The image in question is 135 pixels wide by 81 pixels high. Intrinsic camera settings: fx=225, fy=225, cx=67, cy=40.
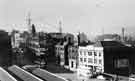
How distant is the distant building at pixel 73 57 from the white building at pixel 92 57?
3.58 meters

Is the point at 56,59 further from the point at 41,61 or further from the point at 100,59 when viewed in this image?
the point at 100,59

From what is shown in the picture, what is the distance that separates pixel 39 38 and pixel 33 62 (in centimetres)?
1027

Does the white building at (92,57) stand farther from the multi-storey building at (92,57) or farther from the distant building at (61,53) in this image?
the distant building at (61,53)

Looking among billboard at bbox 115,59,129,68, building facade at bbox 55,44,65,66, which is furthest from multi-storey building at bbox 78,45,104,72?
building facade at bbox 55,44,65,66

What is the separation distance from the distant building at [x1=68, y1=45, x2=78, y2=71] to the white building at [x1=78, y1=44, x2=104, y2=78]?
3578 mm

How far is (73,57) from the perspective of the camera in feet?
249

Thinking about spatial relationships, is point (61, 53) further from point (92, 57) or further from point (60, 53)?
point (92, 57)

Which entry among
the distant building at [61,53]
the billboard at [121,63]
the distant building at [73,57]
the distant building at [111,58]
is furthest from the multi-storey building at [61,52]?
the billboard at [121,63]

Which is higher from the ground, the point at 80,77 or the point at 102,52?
the point at 102,52

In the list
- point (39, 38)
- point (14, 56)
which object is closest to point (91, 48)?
point (39, 38)

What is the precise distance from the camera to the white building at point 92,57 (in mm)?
61406

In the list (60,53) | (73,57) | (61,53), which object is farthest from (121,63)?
(60,53)

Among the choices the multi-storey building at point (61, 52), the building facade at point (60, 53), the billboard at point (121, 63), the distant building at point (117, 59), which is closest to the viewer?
the distant building at point (117, 59)

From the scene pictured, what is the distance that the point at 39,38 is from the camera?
309 ft
